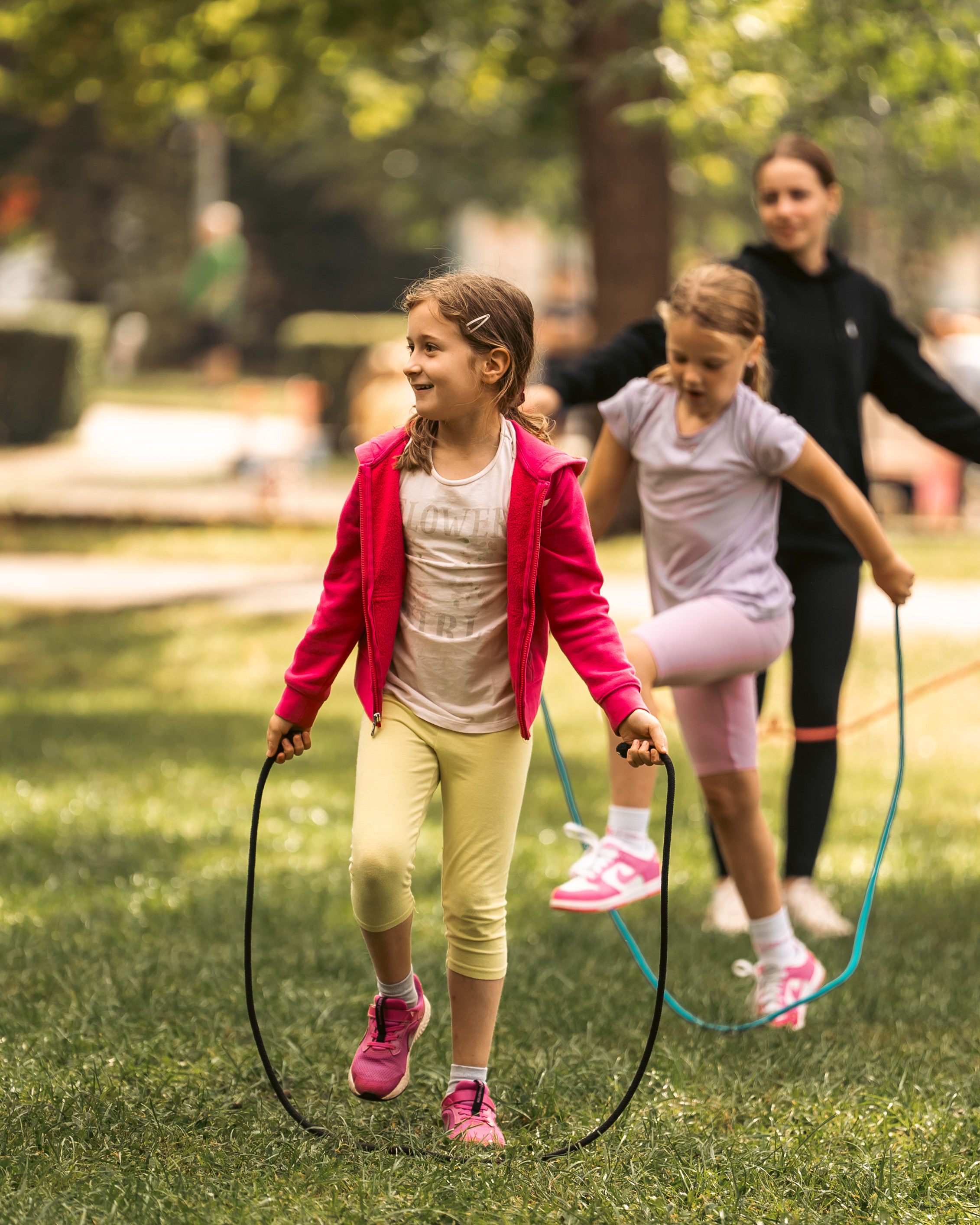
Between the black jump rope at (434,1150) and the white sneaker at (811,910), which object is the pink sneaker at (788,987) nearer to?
the white sneaker at (811,910)

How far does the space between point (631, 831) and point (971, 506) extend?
16544 millimetres


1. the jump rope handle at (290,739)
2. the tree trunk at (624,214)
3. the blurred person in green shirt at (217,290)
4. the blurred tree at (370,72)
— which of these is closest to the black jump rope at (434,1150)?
the jump rope handle at (290,739)

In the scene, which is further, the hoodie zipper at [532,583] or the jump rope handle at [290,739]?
the jump rope handle at [290,739]

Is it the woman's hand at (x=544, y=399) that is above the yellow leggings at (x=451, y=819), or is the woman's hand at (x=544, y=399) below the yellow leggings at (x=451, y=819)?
above

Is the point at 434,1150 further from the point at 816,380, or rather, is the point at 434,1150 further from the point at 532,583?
the point at 816,380

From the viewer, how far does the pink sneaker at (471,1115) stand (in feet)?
10.8

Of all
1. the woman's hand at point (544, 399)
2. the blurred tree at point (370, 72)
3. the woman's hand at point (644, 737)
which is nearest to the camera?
the woman's hand at point (644, 737)

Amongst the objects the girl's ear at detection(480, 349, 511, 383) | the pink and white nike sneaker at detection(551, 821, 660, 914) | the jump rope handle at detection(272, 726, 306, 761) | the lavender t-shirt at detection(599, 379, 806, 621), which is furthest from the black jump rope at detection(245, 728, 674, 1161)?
the lavender t-shirt at detection(599, 379, 806, 621)

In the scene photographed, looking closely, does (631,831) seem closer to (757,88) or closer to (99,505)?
(757,88)

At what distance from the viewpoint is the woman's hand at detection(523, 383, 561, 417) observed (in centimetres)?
403

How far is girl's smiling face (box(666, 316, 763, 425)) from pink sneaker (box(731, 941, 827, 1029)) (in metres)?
1.40

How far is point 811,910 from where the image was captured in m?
5.08

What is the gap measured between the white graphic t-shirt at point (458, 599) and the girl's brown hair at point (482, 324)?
6cm

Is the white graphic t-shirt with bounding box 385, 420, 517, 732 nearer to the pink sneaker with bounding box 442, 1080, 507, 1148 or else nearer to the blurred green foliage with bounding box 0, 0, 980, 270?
the pink sneaker with bounding box 442, 1080, 507, 1148
